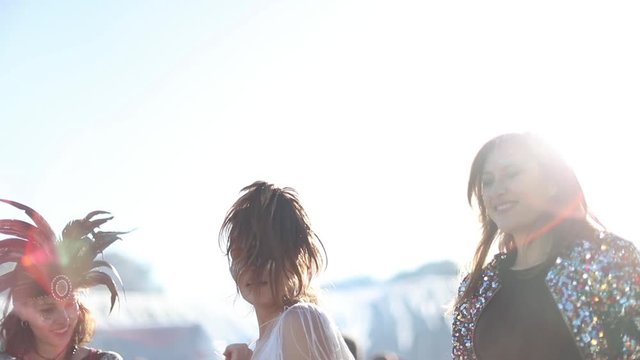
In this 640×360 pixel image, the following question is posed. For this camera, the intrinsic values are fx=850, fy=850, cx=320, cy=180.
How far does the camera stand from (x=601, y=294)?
306cm

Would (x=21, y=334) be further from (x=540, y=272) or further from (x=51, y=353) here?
(x=540, y=272)

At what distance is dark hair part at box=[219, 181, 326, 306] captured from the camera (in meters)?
3.10

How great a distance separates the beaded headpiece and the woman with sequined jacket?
1958 millimetres

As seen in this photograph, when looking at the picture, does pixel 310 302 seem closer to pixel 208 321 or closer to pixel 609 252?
pixel 609 252

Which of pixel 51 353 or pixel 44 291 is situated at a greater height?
pixel 44 291

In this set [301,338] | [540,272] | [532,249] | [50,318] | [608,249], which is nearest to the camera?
[301,338]

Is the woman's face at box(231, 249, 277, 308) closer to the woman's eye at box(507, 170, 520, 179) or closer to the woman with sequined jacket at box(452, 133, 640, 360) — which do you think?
the woman with sequined jacket at box(452, 133, 640, 360)

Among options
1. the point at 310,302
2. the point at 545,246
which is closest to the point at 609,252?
the point at 545,246

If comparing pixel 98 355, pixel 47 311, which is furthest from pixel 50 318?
pixel 98 355

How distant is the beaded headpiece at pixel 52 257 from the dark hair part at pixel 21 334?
14 centimetres

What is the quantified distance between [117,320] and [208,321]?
2.50 metres

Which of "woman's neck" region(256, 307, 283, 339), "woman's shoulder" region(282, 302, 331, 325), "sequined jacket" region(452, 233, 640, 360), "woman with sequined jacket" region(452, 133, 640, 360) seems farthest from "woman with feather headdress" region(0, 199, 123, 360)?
"sequined jacket" region(452, 233, 640, 360)

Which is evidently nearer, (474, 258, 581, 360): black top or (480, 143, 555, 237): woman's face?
(474, 258, 581, 360): black top

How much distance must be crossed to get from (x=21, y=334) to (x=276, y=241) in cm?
190
